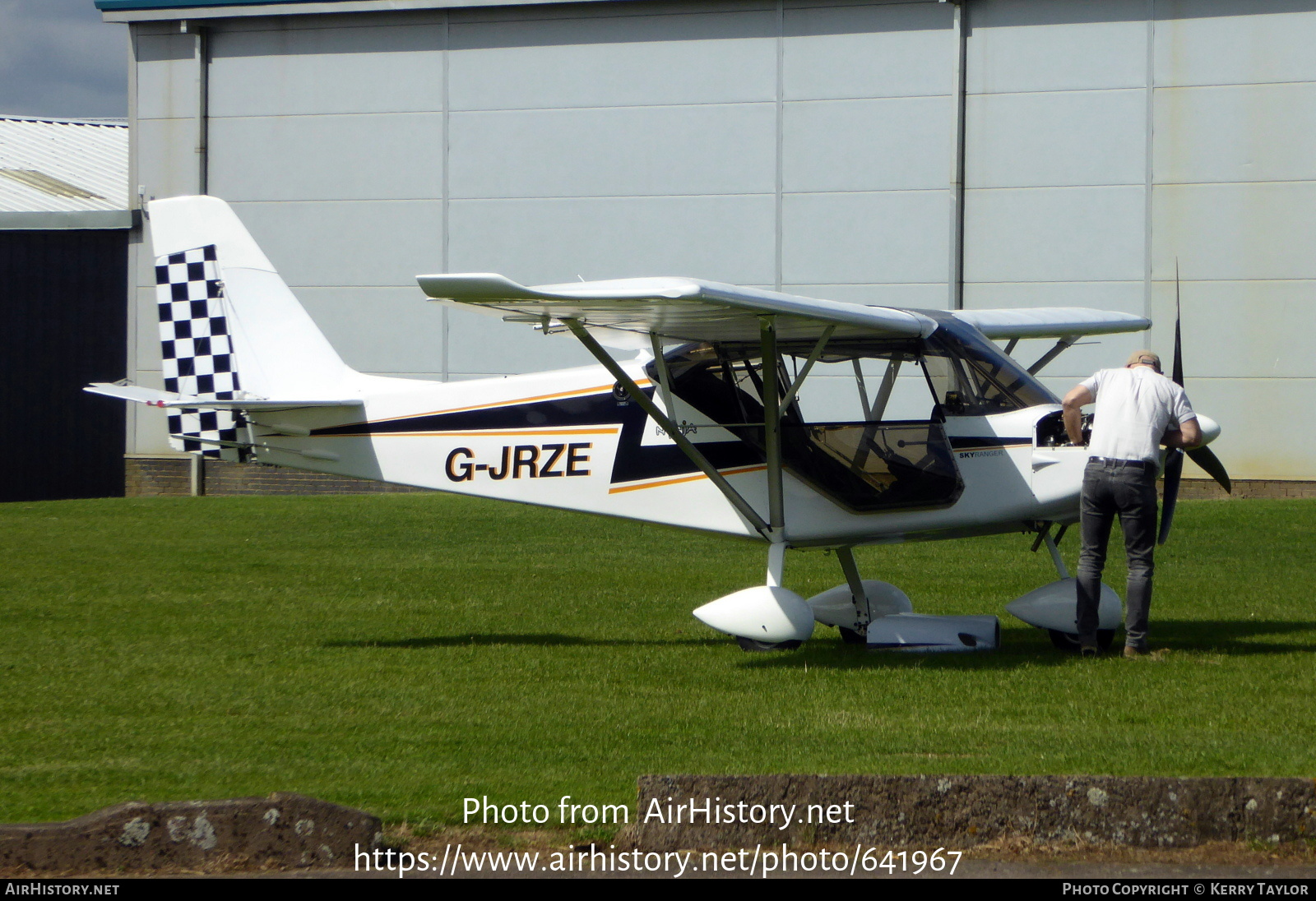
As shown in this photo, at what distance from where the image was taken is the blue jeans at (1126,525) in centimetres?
841

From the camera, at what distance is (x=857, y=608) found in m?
9.88

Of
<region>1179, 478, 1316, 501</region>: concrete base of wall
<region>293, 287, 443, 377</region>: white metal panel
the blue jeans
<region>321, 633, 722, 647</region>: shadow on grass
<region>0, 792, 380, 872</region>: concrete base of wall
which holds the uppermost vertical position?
<region>293, 287, 443, 377</region>: white metal panel

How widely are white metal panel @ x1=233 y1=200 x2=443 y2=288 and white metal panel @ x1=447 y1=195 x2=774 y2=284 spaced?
1.34 feet

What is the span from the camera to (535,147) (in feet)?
81.1

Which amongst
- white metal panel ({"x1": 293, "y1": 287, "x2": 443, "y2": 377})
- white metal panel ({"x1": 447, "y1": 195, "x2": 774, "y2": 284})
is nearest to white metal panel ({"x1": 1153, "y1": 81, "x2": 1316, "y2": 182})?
white metal panel ({"x1": 447, "y1": 195, "x2": 774, "y2": 284})

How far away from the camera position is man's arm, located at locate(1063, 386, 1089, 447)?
333 inches

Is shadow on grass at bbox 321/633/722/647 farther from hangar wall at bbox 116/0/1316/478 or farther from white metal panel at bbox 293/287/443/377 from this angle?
white metal panel at bbox 293/287/443/377

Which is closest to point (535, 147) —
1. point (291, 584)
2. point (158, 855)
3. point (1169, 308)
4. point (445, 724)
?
point (1169, 308)

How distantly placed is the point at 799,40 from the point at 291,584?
14651mm

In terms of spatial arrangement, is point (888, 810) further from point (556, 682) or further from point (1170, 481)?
point (1170, 481)

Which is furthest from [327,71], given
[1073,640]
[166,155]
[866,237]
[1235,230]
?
[1073,640]

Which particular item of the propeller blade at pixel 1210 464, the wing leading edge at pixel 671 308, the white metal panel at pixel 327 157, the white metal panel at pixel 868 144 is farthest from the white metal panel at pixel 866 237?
the wing leading edge at pixel 671 308
